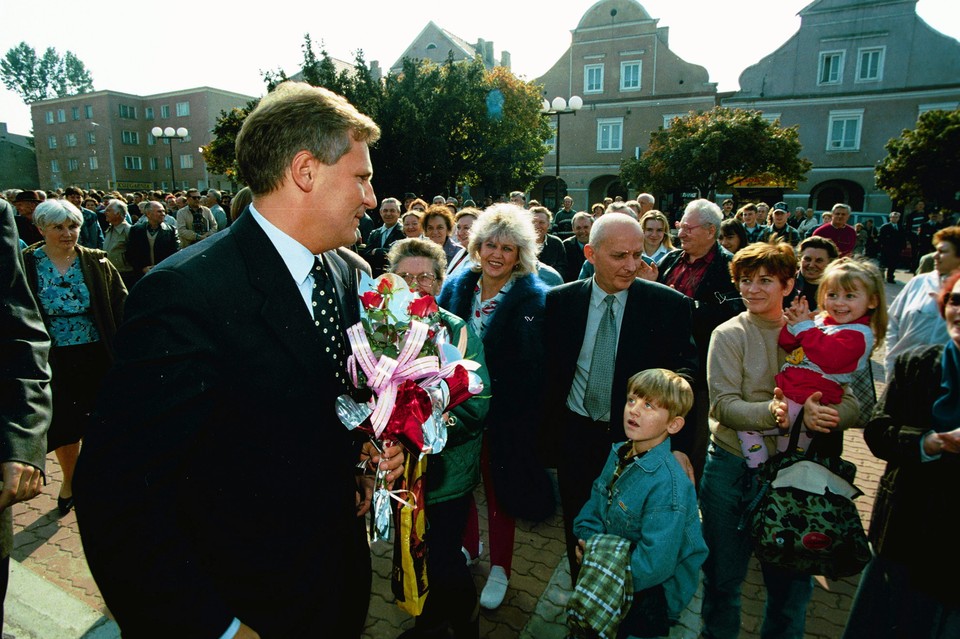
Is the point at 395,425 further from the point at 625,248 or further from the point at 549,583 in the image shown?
the point at 549,583

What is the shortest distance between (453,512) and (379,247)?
228 inches

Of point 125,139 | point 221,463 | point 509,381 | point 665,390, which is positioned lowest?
point 509,381

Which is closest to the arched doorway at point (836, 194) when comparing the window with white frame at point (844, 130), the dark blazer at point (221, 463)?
the window with white frame at point (844, 130)

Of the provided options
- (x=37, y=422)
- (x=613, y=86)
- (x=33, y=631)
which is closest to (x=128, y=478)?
(x=37, y=422)

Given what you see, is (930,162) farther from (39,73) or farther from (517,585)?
(39,73)

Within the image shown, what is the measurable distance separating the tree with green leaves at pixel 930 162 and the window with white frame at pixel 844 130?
9033mm

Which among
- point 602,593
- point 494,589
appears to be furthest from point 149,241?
point 602,593

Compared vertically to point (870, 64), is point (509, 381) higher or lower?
lower

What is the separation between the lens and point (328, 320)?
1.75 metres

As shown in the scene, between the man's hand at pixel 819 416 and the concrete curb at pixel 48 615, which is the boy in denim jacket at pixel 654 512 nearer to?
the man's hand at pixel 819 416

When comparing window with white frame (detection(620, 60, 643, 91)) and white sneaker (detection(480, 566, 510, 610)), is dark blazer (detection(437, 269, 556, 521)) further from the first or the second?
window with white frame (detection(620, 60, 643, 91))

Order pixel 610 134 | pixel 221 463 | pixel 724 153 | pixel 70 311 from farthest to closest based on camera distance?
pixel 610 134 < pixel 724 153 < pixel 70 311 < pixel 221 463

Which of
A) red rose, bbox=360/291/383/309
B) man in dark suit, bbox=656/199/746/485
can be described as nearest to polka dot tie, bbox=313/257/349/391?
red rose, bbox=360/291/383/309

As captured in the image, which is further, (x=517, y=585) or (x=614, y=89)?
(x=614, y=89)
